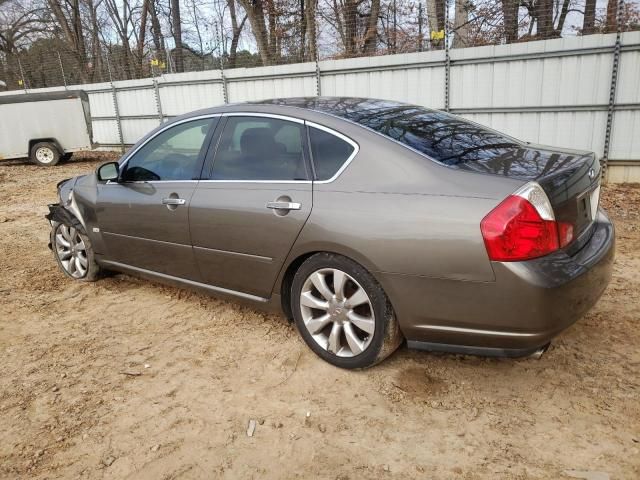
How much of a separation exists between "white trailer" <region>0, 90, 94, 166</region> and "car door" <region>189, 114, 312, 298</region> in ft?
39.8

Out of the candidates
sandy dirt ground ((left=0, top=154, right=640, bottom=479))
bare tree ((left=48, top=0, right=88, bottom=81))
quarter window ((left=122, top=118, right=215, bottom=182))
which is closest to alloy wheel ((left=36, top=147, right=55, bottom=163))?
sandy dirt ground ((left=0, top=154, right=640, bottom=479))

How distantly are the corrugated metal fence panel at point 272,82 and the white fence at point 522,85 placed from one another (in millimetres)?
21

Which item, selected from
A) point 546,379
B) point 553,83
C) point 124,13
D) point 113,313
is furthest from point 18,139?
point 124,13

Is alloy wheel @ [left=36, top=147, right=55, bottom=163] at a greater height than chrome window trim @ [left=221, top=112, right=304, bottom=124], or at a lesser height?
lesser

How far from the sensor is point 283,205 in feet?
9.36

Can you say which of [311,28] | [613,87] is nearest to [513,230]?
[613,87]

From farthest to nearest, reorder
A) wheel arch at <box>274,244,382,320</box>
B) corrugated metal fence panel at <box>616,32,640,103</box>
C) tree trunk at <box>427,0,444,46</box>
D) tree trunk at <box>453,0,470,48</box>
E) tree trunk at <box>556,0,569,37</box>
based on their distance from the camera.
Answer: tree trunk at <box>427,0,444,46</box>
tree trunk at <box>453,0,470,48</box>
tree trunk at <box>556,0,569,37</box>
corrugated metal fence panel at <box>616,32,640,103</box>
wheel arch at <box>274,244,382,320</box>

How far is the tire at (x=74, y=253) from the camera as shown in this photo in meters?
4.34

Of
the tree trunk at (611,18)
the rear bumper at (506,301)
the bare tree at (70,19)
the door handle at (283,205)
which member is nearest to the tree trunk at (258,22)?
the tree trunk at (611,18)

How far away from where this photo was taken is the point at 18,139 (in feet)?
44.0

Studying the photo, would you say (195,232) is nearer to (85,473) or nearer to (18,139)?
(85,473)

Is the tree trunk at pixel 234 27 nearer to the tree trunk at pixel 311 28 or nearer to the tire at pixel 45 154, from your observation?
the tree trunk at pixel 311 28

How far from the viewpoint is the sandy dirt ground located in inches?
85.9

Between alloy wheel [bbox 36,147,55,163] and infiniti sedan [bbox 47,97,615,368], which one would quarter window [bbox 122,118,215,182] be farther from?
alloy wheel [bbox 36,147,55,163]
